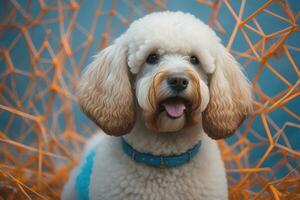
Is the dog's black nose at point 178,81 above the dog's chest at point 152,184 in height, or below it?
above

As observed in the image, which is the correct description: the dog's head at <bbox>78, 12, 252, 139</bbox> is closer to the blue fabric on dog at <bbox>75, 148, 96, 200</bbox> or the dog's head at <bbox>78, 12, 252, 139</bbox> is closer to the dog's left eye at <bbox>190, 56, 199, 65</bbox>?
the dog's left eye at <bbox>190, 56, 199, 65</bbox>

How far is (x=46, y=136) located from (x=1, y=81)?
1.50 ft

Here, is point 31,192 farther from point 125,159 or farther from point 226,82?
point 226,82

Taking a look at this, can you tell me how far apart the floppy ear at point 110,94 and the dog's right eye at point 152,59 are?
119mm

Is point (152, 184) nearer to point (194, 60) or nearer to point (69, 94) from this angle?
point (194, 60)

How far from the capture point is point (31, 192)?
7.86ft

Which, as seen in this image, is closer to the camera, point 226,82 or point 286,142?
point 226,82

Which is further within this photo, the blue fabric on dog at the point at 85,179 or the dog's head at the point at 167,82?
the blue fabric on dog at the point at 85,179

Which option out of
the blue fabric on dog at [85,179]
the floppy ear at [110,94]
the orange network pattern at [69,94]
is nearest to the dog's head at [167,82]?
the floppy ear at [110,94]

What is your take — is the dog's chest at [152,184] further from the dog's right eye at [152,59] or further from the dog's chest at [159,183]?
the dog's right eye at [152,59]

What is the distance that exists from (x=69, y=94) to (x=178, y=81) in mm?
1348

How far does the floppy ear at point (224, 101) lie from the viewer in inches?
74.5

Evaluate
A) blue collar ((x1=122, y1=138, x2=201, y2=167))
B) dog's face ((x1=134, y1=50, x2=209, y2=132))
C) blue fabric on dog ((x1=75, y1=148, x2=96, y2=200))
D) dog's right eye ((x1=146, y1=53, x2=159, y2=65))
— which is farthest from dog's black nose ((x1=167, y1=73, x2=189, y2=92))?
blue fabric on dog ((x1=75, y1=148, x2=96, y2=200))


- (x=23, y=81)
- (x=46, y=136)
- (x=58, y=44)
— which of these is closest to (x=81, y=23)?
(x=58, y=44)
